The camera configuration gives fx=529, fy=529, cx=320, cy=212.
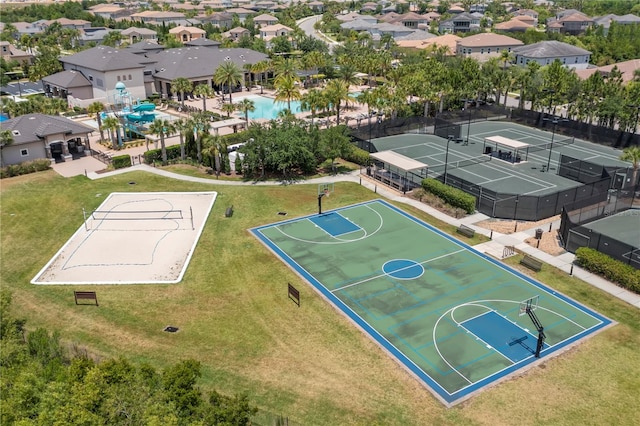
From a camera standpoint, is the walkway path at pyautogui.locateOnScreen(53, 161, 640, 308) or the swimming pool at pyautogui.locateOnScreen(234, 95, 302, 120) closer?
the walkway path at pyautogui.locateOnScreen(53, 161, 640, 308)

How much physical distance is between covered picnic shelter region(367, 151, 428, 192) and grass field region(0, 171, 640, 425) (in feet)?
50.1

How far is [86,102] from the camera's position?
81.0 metres

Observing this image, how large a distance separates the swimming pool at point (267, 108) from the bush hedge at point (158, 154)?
830 inches

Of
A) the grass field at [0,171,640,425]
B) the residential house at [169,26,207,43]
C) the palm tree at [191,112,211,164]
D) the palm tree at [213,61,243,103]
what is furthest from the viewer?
the residential house at [169,26,207,43]

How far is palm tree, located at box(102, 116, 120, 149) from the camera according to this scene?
58.9m

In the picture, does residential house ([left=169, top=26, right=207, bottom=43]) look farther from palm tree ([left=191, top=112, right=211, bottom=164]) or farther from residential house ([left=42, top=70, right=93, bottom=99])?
palm tree ([left=191, top=112, right=211, bottom=164])

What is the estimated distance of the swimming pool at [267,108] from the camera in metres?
80.2

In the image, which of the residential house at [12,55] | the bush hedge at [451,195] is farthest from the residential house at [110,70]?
the bush hedge at [451,195]

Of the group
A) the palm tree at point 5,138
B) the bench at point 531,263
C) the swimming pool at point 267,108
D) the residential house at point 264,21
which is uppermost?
the residential house at point 264,21

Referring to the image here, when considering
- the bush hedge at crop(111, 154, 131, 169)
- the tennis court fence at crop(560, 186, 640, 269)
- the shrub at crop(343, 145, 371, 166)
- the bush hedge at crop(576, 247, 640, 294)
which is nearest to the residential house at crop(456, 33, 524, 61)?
the shrub at crop(343, 145, 371, 166)

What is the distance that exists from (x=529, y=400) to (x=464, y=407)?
3130 mm

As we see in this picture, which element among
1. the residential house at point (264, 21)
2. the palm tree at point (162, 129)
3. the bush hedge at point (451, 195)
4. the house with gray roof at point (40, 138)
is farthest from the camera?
the residential house at point (264, 21)

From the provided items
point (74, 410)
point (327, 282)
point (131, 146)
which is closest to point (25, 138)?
point (131, 146)

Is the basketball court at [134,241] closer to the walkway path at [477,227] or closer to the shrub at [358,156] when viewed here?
the walkway path at [477,227]
